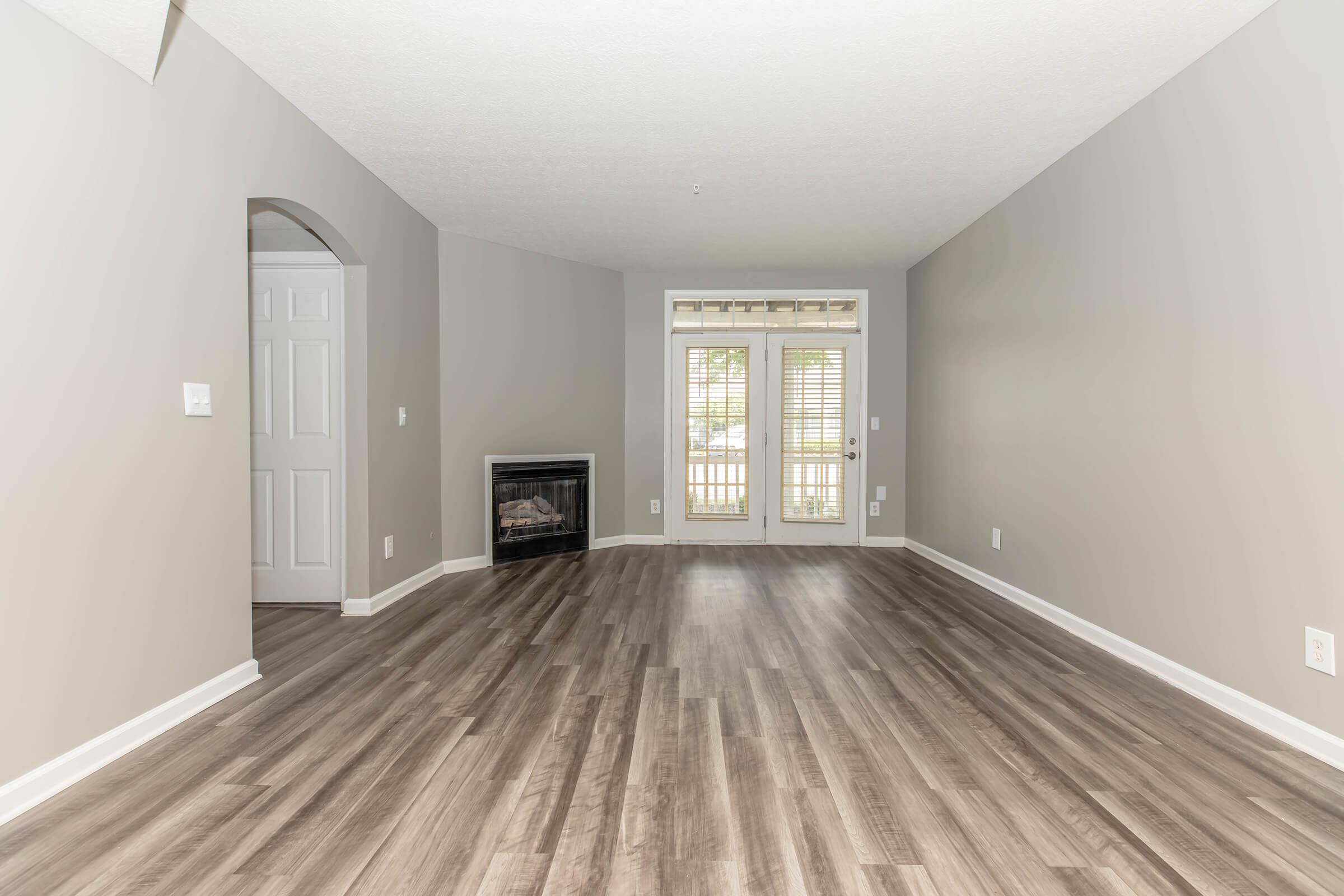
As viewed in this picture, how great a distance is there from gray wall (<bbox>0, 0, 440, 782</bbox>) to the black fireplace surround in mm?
2531

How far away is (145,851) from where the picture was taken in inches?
63.7

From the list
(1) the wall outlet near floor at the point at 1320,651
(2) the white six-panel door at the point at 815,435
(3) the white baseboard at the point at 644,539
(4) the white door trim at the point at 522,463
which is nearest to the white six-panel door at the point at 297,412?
(4) the white door trim at the point at 522,463

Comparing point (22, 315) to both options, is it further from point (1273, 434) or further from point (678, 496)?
point (678, 496)

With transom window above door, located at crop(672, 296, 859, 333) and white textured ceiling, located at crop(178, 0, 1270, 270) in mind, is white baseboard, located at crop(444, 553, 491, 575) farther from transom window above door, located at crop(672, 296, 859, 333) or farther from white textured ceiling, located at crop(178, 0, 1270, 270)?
transom window above door, located at crop(672, 296, 859, 333)

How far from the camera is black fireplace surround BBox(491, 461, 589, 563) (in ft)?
17.3

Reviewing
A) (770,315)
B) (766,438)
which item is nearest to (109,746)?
(766,438)

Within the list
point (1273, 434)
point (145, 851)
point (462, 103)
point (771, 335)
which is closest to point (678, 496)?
point (771, 335)

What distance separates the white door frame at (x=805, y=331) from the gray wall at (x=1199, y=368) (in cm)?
196

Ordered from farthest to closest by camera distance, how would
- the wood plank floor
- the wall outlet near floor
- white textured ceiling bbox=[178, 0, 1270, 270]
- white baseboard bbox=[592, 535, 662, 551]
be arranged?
white baseboard bbox=[592, 535, 662, 551], white textured ceiling bbox=[178, 0, 1270, 270], the wall outlet near floor, the wood plank floor

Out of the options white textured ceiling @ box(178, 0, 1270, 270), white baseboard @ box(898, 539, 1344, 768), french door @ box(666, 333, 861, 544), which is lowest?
white baseboard @ box(898, 539, 1344, 768)

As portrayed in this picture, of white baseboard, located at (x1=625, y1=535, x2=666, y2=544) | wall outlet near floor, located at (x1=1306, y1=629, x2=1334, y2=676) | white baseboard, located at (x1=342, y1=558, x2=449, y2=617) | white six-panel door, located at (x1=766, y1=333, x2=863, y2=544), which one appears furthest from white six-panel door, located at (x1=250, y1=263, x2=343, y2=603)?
wall outlet near floor, located at (x1=1306, y1=629, x2=1334, y2=676)

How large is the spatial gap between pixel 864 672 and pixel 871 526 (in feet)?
11.4

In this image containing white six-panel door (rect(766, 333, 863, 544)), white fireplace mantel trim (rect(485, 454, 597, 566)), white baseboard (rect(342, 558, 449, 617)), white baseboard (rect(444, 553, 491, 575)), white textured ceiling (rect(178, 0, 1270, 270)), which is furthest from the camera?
white six-panel door (rect(766, 333, 863, 544))

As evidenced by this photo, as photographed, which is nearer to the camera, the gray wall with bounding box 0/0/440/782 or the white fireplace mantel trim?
the gray wall with bounding box 0/0/440/782
